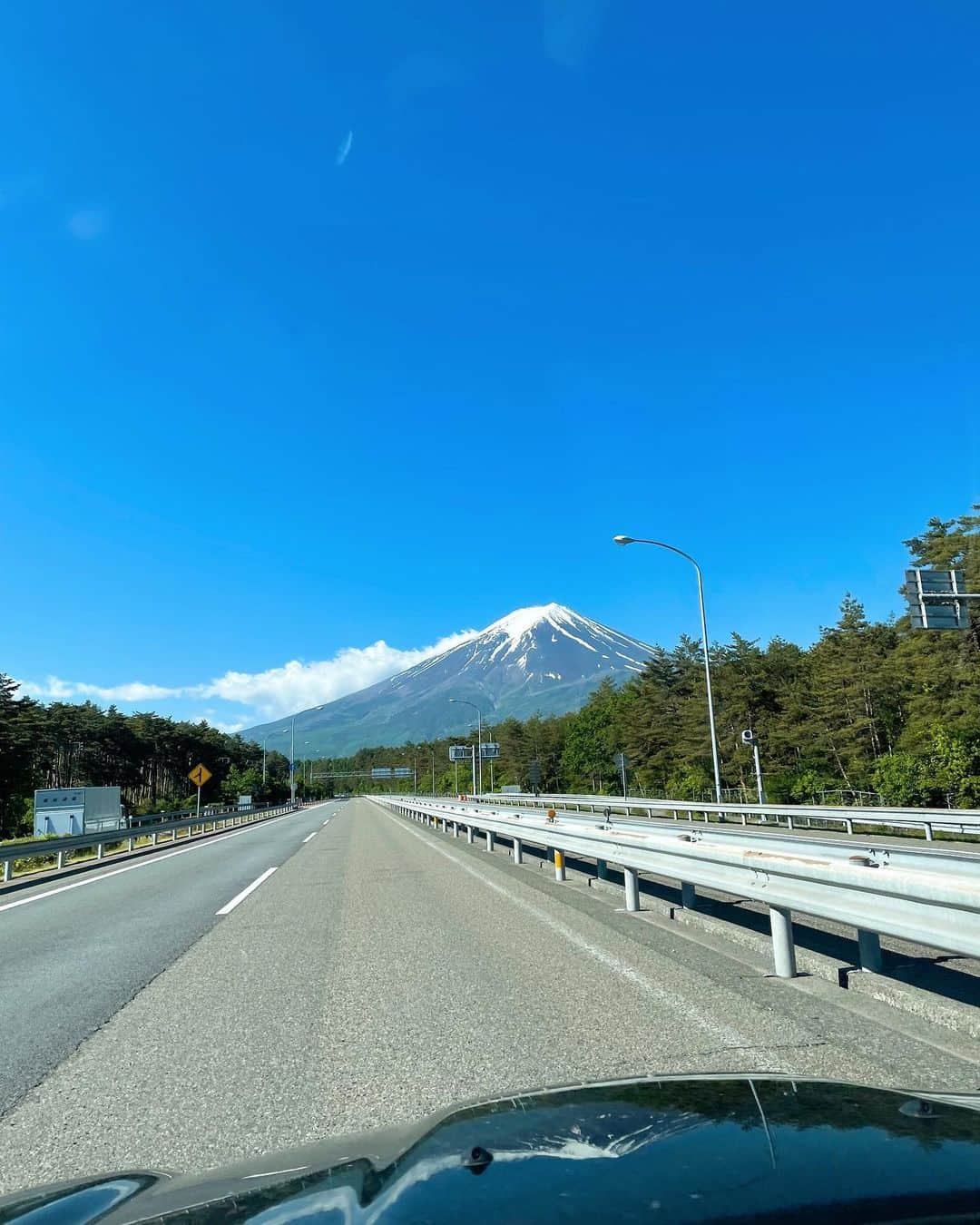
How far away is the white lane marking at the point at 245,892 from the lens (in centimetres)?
1015

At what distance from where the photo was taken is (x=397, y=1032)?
4.78 m

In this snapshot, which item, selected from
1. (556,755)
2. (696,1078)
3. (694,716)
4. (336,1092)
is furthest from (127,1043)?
(556,755)

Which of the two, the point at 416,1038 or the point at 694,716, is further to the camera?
the point at 694,716

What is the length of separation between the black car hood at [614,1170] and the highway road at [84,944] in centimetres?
232

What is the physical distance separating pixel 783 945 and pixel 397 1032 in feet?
9.17

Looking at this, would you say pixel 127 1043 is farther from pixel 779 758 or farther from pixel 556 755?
pixel 556 755

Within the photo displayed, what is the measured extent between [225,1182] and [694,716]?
6330 cm

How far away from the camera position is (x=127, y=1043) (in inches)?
184

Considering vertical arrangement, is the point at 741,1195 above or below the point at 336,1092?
above

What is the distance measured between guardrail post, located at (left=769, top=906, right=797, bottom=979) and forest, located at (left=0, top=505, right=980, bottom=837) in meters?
29.3

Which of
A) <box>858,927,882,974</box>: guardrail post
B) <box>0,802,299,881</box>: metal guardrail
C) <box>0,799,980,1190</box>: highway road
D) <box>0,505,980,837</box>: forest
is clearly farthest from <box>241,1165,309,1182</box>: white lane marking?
<box>0,505,980,837</box>: forest

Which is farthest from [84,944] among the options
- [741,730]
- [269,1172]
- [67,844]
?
[741,730]

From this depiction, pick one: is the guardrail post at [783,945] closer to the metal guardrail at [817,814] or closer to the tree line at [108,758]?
the metal guardrail at [817,814]

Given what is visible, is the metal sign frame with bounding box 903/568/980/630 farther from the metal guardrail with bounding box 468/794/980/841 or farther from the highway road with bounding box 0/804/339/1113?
the highway road with bounding box 0/804/339/1113
